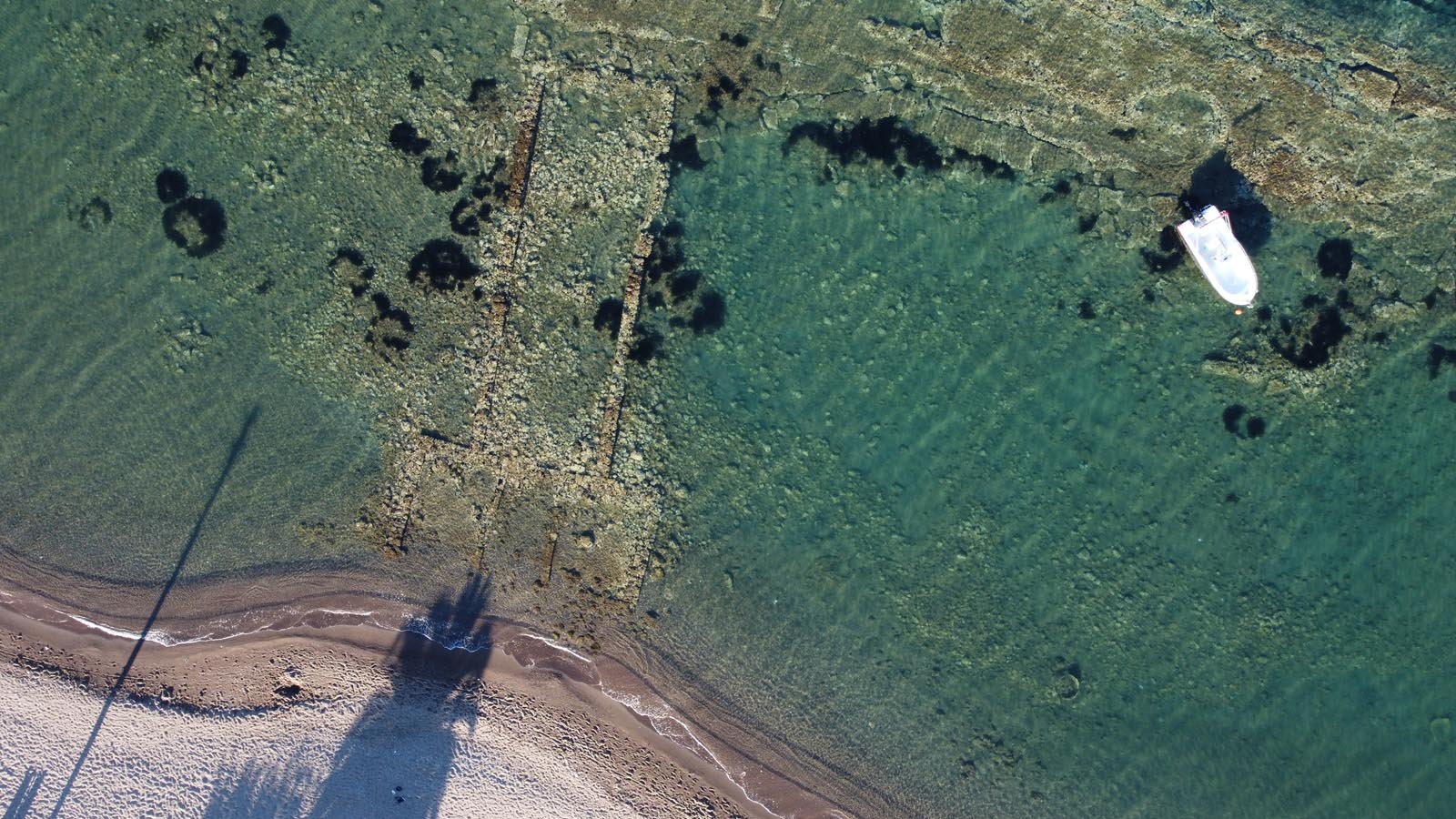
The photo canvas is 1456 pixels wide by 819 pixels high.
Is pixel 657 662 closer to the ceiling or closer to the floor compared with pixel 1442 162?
closer to the floor

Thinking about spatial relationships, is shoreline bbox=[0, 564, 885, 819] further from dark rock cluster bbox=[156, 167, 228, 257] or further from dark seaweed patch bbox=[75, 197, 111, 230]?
dark seaweed patch bbox=[75, 197, 111, 230]

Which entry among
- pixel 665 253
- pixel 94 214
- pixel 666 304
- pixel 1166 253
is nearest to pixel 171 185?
pixel 94 214

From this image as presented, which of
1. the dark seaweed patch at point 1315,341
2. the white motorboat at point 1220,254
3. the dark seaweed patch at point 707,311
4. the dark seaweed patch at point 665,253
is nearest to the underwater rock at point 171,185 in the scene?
the dark seaweed patch at point 665,253

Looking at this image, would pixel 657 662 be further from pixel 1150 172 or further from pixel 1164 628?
pixel 1150 172

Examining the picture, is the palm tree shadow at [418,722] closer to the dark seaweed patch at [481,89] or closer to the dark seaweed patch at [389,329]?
the dark seaweed patch at [389,329]

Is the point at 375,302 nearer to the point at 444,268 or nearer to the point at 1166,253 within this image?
the point at 444,268

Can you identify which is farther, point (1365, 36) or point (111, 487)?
point (111, 487)

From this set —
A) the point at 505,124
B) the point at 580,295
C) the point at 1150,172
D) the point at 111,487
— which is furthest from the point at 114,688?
the point at 1150,172
